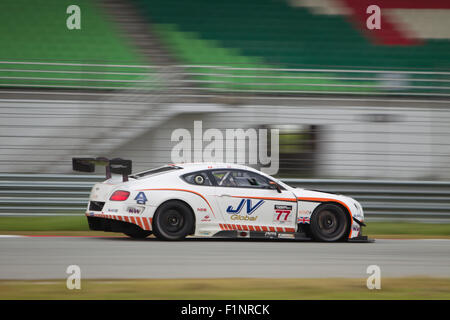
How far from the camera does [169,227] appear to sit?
938 centimetres

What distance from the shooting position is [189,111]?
13984 millimetres

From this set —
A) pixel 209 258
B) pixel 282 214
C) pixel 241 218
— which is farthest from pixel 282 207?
pixel 209 258

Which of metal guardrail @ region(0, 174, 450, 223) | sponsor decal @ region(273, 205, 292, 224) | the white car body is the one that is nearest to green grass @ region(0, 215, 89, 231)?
metal guardrail @ region(0, 174, 450, 223)

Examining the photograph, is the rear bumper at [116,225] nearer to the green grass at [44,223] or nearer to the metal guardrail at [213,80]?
the green grass at [44,223]

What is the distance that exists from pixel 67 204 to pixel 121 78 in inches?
117

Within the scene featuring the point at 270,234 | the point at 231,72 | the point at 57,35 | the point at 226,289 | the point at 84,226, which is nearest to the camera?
the point at 226,289

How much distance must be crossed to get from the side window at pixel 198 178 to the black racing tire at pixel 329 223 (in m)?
1.66

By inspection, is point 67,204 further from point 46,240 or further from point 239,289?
point 239,289

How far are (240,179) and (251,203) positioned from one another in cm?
43

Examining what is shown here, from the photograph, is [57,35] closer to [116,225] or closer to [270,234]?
[116,225]

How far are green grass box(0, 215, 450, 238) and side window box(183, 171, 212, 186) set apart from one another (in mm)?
2842

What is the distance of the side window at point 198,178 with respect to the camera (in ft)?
31.6

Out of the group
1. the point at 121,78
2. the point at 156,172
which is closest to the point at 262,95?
the point at 121,78

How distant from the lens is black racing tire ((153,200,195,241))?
9273mm
